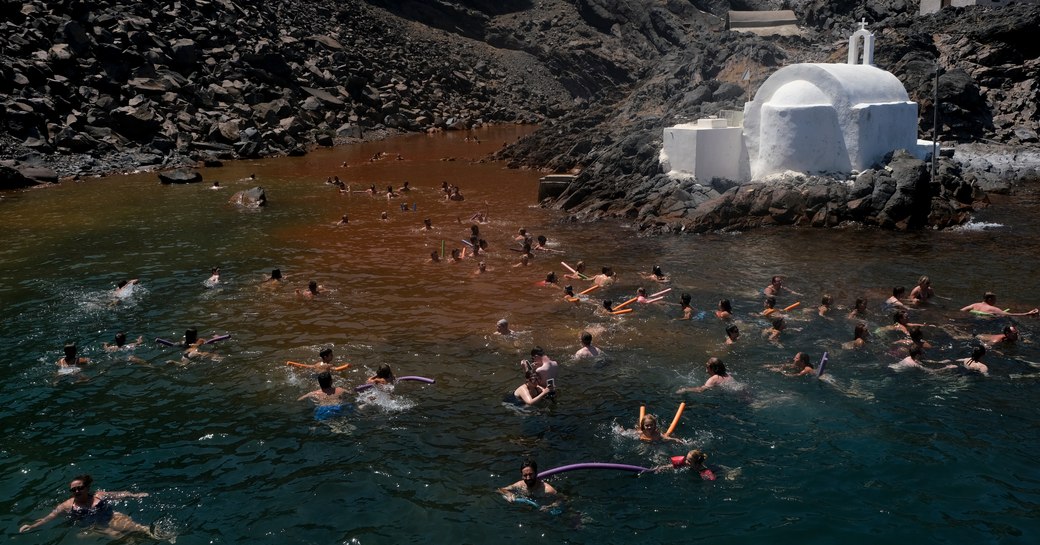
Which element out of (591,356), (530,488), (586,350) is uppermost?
(586,350)

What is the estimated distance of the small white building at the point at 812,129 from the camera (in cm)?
2592

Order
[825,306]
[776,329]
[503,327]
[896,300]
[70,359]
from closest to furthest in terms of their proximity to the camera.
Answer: [70,359] → [776,329] → [503,327] → [825,306] → [896,300]

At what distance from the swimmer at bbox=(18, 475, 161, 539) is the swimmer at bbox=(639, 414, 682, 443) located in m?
6.69

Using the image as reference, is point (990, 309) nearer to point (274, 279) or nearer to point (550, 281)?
point (550, 281)

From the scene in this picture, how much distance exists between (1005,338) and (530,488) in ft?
32.9

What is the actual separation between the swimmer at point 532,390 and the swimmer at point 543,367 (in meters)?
0.13

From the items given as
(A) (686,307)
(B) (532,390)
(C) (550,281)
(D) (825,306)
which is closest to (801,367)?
(D) (825,306)

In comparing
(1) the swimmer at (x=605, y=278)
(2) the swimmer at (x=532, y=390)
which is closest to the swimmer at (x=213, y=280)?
(1) the swimmer at (x=605, y=278)

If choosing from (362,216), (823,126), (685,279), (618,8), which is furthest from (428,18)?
(685,279)

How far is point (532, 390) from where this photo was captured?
13.1 metres

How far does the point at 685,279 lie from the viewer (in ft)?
66.4

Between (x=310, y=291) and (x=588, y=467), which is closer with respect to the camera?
(x=588, y=467)

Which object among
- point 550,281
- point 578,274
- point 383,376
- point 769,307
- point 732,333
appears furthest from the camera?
point 578,274

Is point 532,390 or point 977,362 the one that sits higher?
point 977,362
